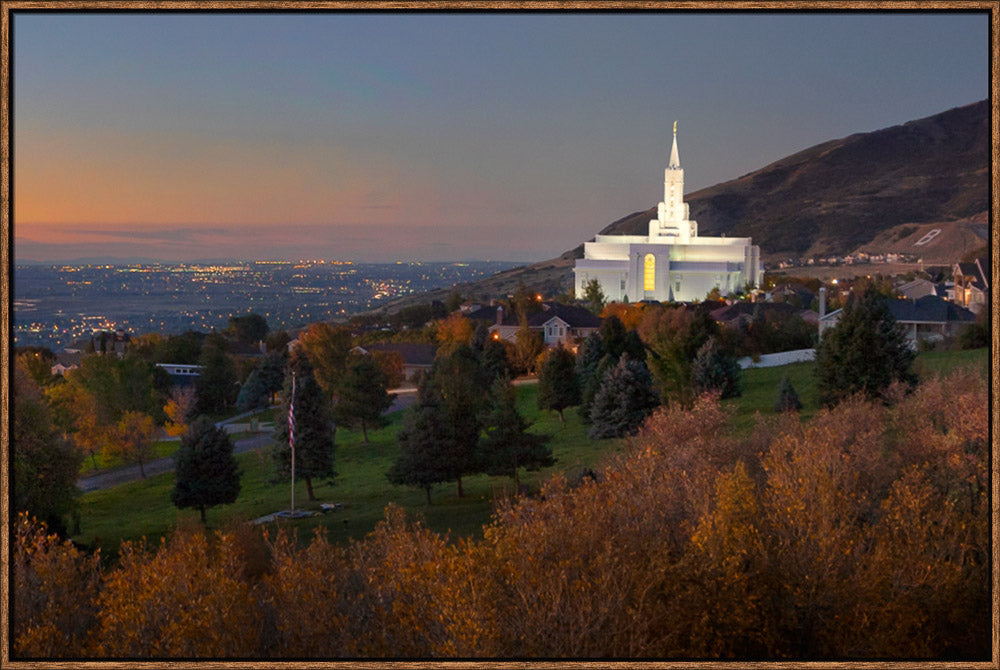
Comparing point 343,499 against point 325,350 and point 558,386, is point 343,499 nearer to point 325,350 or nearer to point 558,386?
point 558,386

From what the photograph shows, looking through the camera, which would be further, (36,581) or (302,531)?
(302,531)

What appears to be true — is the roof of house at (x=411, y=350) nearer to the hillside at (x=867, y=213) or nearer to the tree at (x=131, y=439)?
the tree at (x=131, y=439)

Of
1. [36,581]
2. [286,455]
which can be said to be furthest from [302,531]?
[36,581]

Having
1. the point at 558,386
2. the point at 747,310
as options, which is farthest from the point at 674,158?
the point at 558,386

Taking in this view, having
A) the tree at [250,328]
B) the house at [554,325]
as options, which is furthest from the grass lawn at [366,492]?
the tree at [250,328]

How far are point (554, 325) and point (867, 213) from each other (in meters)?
122

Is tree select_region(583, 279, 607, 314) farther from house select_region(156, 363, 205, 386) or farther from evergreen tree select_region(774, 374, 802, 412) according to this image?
evergreen tree select_region(774, 374, 802, 412)

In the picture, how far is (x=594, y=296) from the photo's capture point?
268ft

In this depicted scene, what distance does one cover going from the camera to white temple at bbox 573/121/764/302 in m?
88.8

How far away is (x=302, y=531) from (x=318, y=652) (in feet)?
45.7

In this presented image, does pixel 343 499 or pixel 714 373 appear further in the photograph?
pixel 714 373

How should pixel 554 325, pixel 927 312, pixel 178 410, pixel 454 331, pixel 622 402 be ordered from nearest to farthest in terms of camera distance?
pixel 622 402 < pixel 178 410 < pixel 927 312 < pixel 454 331 < pixel 554 325

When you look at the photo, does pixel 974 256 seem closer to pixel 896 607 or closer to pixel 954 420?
pixel 954 420

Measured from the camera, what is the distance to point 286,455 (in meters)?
27.8
